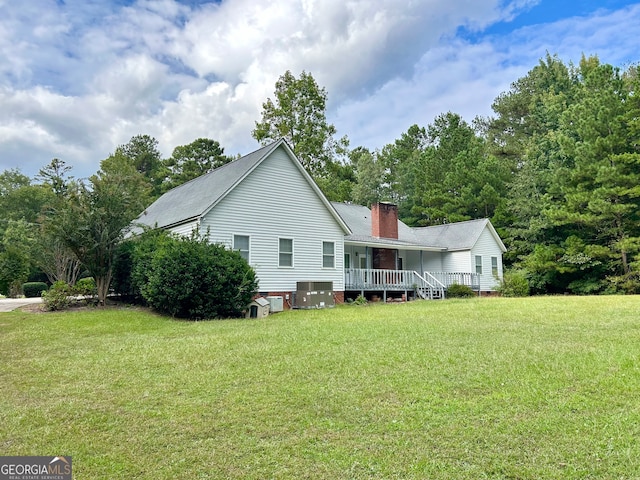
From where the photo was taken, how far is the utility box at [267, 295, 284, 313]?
16.7 meters

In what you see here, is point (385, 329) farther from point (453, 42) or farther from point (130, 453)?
point (453, 42)

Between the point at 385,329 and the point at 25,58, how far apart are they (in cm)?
1340

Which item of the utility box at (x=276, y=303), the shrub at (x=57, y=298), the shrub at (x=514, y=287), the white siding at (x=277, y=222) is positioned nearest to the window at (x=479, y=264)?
the shrub at (x=514, y=287)

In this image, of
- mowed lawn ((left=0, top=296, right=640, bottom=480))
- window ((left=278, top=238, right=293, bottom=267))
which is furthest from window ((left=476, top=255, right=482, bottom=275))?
mowed lawn ((left=0, top=296, right=640, bottom=480))

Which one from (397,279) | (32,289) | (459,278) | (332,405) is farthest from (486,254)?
(32,289)

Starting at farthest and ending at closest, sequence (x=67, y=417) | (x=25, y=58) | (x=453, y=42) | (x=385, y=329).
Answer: (x=453, y=42), (x=25, y=58), (x=385, y=329), (x=67, y=417)

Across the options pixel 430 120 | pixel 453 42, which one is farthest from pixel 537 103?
pixel 453 42

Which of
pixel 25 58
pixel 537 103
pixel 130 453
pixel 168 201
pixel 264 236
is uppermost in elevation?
pixel 537 103

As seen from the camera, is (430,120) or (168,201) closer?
(168,201)

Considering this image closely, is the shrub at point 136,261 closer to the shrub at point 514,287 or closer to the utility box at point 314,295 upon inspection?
the utility box at point 314,295

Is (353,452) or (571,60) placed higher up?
(571,60)

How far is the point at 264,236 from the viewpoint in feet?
59.5

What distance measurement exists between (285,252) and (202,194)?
4.38m

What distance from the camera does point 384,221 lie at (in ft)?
87.4
